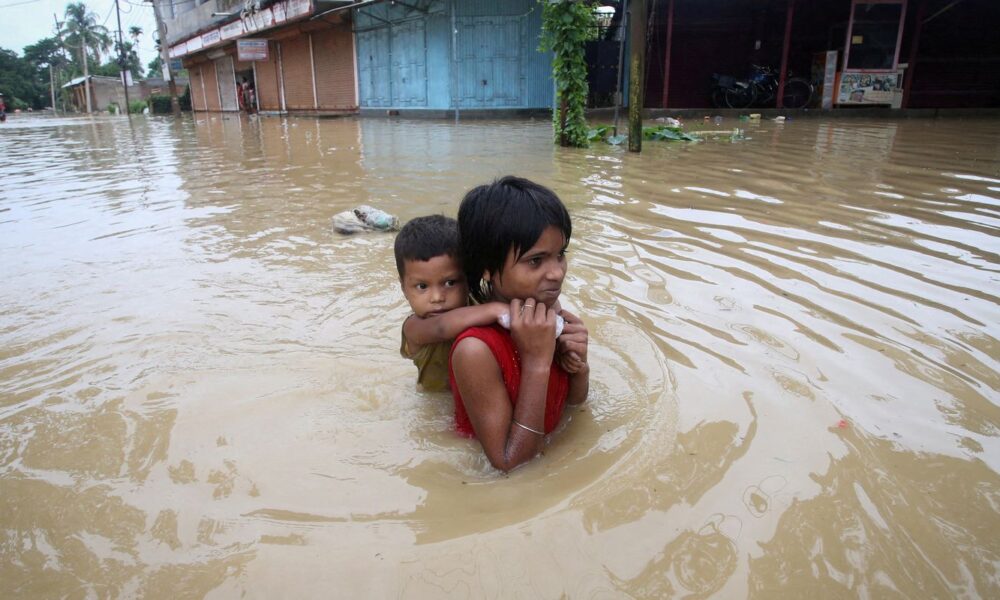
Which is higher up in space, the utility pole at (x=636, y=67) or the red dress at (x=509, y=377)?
the utility pole at (x=636, y=67)

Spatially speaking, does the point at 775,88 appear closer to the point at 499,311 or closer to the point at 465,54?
the point at 465,54

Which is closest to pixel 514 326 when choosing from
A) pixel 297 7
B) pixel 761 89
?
pixel 761 89

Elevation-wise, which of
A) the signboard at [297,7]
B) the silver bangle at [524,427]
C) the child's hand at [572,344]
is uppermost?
the signboard at [297,7]

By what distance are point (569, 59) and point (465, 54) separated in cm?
954

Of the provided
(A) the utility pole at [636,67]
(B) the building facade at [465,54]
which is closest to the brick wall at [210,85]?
(B) the building facade at [465,54]

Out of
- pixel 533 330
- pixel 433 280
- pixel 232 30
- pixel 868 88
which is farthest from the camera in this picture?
pixel 232 30

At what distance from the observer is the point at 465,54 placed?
57.4 feet

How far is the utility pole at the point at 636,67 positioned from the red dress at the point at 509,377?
21.1 feet

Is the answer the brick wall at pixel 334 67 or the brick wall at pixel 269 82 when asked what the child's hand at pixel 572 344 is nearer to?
the brick wall at pixel 334 67

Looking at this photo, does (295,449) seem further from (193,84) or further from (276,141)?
(193,84)

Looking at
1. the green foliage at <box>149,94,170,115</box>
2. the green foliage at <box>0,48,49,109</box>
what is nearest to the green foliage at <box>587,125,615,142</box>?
the green foliage at <box>149,94,170,115</box>

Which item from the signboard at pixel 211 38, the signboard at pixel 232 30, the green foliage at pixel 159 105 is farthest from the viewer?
the green foliage at pixel 159 105

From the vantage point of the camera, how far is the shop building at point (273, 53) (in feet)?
72.3

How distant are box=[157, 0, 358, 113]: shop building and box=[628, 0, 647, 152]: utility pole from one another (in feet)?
48.6
